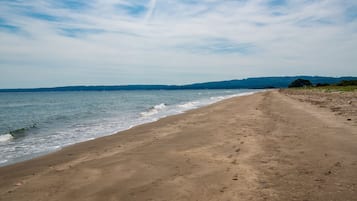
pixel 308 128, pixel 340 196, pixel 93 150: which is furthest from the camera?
pixel 308 128

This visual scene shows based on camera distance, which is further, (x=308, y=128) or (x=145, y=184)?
(x=308, y=128)

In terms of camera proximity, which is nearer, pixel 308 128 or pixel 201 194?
pixel 201 194

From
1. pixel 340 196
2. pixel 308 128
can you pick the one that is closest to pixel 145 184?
pixel 340 196

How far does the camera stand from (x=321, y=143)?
358 inches

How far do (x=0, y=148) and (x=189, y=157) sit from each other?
328 inches

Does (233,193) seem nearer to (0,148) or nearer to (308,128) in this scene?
(308,128)

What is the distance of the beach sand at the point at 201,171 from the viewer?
5.36 meters

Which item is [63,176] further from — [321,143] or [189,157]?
[321,143]

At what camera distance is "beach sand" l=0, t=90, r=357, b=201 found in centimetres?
536

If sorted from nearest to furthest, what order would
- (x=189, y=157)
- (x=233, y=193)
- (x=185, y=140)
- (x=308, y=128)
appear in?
(x=233, y=193), (x=189, y=157), (x=185, y=140), (x=308, y=128)

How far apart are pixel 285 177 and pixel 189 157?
2843 mm

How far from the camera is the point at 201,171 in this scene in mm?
6719

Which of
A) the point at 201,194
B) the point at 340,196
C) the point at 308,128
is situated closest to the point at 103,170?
the point at 201,194

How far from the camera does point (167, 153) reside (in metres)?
8.86
